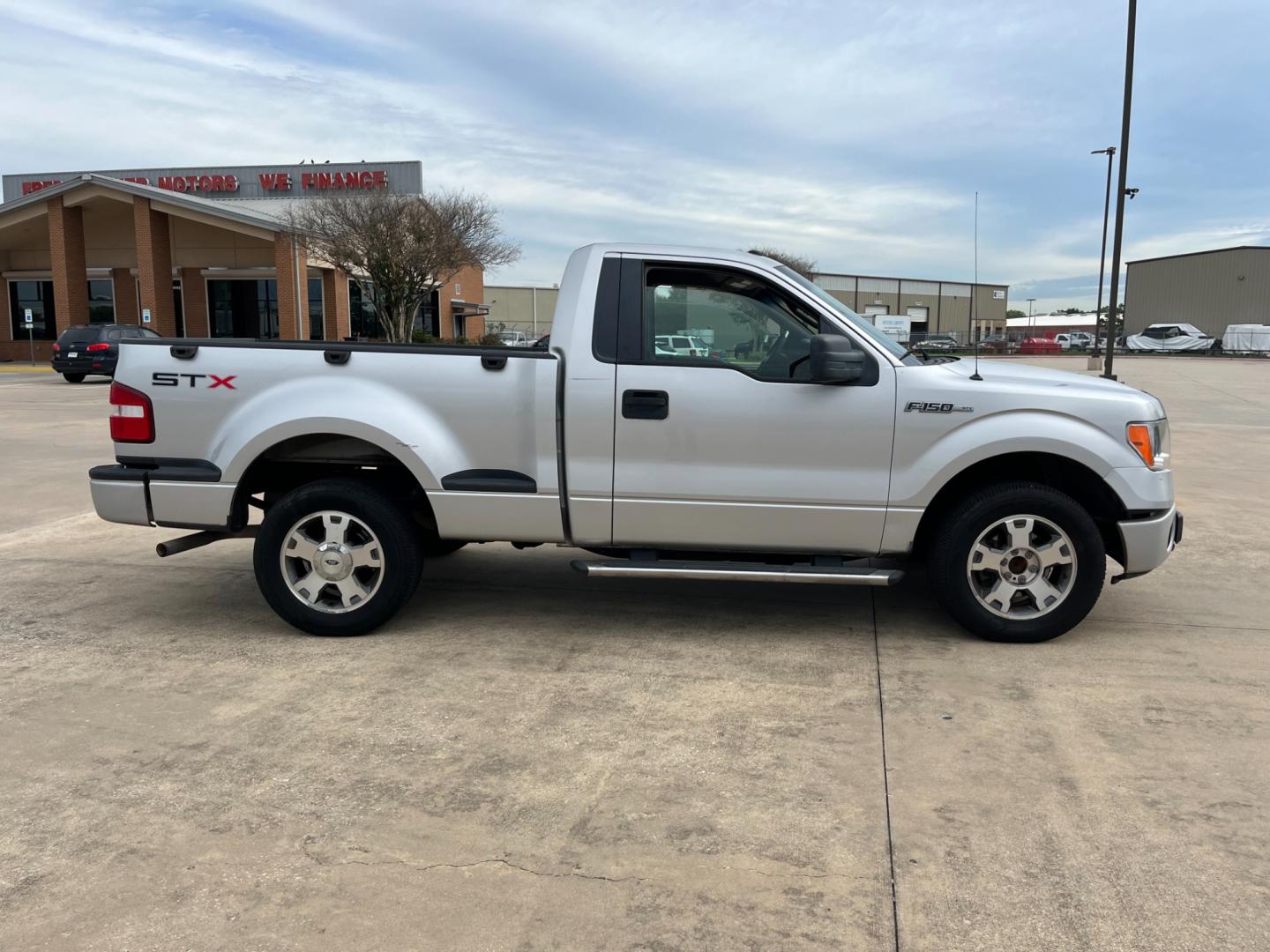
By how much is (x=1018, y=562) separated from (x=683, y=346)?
201 cm

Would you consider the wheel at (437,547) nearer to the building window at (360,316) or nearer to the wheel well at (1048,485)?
the wheel well at (1048,485)

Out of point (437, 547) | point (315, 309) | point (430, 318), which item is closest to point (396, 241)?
point (315, 309)

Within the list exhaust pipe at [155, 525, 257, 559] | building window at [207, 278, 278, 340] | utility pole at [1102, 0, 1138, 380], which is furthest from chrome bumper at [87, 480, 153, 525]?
building window at [207, 278, 278, 340]

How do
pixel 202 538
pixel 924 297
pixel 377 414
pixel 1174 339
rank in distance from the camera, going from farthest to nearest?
1. pixel 924 297
2. pixel 1174 339
3. pixel 202 538
4. pixel 377 414

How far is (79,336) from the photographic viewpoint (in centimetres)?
2756

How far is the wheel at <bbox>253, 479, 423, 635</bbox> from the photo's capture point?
197 inches

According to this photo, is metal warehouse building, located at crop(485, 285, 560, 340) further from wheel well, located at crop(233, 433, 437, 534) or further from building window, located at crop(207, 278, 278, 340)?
wheel well, located at crop(233, 433, 437, 534)

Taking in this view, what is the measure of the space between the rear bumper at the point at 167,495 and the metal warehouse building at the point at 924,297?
88.0 m

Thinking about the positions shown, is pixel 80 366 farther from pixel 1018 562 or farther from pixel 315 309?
pixel 1018 562

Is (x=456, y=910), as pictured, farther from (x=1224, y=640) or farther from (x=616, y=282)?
(x=1224, y=640)

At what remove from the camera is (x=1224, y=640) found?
16.9 ft

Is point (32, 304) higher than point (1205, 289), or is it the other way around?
point (1205, 289)

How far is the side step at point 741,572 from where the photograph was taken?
4848 mm

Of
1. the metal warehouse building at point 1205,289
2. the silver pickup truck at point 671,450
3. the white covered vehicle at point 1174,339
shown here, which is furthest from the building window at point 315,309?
the metal warehouse building at point 1205,289
